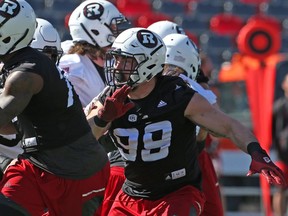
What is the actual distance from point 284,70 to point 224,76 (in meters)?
0.83

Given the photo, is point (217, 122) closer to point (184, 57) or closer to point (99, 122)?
point (99, 122)

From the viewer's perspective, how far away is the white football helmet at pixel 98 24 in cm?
637

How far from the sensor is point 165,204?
502cm

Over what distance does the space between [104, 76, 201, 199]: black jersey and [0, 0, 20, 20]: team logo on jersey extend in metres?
0.79

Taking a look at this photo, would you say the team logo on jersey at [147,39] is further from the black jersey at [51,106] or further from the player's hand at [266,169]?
the player's hand at [266,169]

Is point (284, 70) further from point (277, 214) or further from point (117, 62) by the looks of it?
point (117, 62)

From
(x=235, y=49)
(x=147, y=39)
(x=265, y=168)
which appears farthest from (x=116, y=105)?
(x=235, y=49)

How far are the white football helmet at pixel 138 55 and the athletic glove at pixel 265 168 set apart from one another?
2.67 ft

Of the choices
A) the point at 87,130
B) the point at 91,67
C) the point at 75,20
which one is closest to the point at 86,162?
the point at 87,130

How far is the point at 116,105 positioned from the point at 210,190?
5.50ft

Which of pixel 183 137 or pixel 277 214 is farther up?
pixel 183 137

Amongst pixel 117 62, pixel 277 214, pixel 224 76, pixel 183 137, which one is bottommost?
pixel 277 214

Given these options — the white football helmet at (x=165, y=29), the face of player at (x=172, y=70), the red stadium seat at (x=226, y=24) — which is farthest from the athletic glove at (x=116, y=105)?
the red stadium seat at (x=226, y=24)

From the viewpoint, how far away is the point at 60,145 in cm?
479
